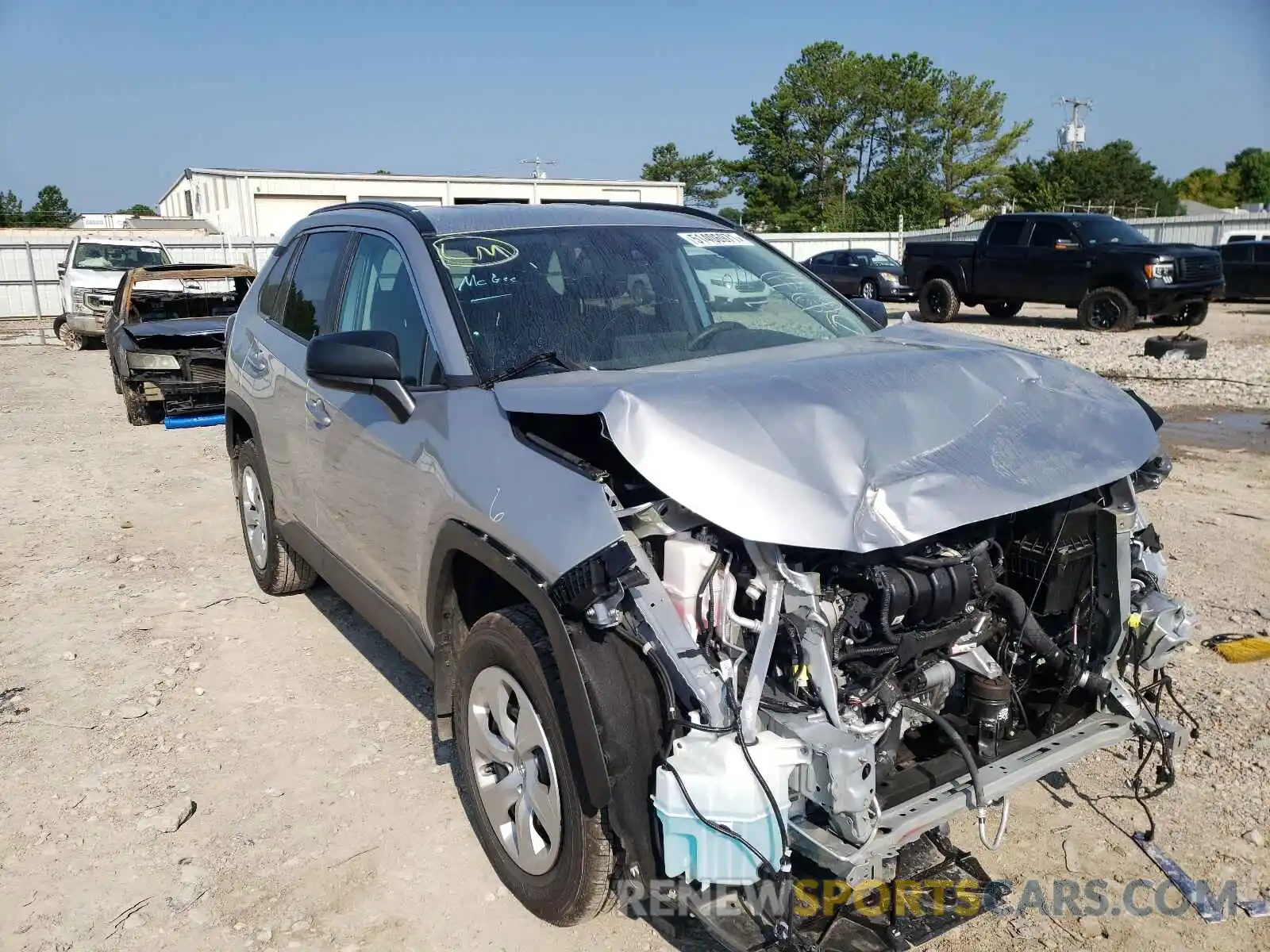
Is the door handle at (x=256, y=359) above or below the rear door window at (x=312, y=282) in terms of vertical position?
below

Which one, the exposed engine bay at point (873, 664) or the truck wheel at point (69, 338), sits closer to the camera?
the exposed engine bay at point (873, 664)

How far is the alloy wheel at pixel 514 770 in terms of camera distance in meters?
2.70

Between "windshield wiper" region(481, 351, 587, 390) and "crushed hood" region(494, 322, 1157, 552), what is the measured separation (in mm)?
85

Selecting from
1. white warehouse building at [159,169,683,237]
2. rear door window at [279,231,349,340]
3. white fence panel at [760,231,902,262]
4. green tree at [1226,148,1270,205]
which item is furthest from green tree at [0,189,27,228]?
green tree at [1226,148,1270,205]

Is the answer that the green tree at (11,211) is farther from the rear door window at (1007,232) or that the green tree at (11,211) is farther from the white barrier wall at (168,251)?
the rear door window at (1007,232)

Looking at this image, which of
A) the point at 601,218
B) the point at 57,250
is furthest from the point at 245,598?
the point at 57,250

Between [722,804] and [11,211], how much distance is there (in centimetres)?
8263

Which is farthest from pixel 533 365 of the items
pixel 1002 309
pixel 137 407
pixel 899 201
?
pixel 899 201

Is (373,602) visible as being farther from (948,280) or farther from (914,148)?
(914,148)

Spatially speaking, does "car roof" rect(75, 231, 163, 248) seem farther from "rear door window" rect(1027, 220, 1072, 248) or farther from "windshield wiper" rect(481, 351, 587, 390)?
"windshield wiper" rect(481, 351, 587, 390)

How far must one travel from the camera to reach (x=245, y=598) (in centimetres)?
557

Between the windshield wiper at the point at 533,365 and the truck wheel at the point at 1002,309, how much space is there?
18697 millimetres

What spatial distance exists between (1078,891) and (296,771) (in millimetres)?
2678

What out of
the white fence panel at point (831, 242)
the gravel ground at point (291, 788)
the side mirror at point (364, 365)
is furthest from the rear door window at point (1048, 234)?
the white fence panel at point (831, 242)
